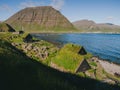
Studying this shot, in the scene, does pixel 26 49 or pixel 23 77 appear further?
pixel 26 49

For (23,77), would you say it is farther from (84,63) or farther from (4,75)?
(84,63)

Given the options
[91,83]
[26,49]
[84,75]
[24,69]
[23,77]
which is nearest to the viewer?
[23,77]

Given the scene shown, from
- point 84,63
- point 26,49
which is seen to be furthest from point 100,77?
point 26,49

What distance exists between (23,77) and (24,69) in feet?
3.83

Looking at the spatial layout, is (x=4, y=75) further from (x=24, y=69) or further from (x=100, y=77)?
(x=100, y=77)

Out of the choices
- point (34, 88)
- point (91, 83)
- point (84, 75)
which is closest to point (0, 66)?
point (34, 88)

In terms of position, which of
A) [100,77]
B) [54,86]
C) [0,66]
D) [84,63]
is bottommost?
[100,77]

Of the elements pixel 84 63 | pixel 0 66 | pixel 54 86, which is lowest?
pixel 84 63

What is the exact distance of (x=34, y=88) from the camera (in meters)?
11.6

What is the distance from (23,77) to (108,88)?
2038 cm

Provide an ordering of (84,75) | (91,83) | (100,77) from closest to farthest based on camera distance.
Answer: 1. (91,83)
2. (84,75)
3. (100,77)

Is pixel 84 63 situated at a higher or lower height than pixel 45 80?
lower

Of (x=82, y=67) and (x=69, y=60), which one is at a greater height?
(x=69, y=60)

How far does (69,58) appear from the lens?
34062 mm
